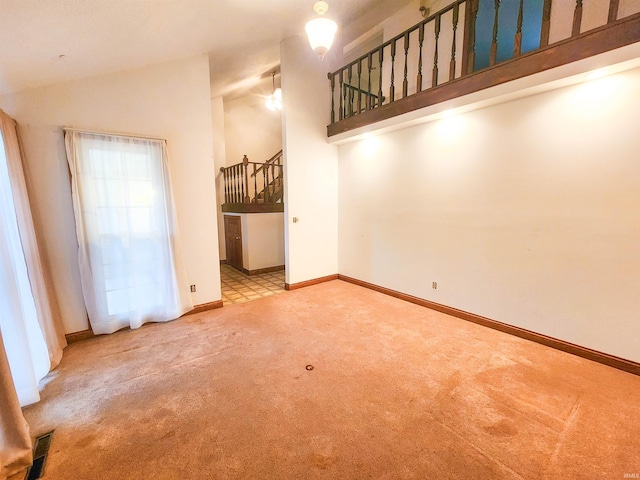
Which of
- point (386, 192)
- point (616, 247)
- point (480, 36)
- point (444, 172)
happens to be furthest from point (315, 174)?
point (616, 247)

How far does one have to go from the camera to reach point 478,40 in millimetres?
3559

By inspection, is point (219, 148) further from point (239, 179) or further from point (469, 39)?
point (469, 39)

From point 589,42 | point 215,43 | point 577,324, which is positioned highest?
point 215,43

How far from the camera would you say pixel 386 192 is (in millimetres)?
4242

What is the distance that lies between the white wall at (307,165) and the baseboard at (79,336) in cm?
262

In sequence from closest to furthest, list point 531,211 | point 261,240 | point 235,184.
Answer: point 531,211 < point 261,240 < point 235,184

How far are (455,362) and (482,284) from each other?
116cm

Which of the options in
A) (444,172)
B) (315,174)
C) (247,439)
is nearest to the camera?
(247,439)

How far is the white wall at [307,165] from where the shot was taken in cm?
435

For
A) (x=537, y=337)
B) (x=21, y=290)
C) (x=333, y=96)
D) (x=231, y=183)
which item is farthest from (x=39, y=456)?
(x=231, y=183)

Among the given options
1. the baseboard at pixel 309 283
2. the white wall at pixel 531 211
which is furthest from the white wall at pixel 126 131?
the white wall at pixel 531 211

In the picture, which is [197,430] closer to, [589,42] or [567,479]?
[567,479]

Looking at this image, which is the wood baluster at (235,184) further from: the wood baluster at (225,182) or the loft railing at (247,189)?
the wood baluster at (225,182)

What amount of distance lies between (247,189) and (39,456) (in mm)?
4610
